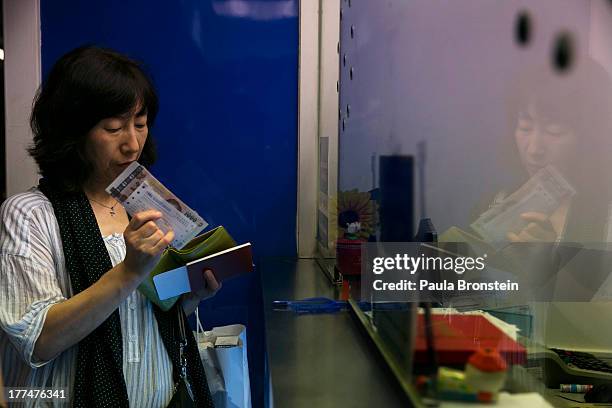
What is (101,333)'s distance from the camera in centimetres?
166

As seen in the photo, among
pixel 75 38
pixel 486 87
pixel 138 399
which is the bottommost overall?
pixel 138 399

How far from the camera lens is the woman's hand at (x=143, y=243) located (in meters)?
1.55

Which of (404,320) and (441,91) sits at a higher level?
(441,91)

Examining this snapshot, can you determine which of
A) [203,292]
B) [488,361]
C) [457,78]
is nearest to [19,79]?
[203,292]

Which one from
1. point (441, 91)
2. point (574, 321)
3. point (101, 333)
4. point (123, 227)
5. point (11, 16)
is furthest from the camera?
point (11, 16)

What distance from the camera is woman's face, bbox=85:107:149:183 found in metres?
1.77

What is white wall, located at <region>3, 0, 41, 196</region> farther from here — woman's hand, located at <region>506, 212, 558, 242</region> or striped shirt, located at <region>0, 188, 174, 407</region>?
woman's hand, located at <region>506, 212, 558, 242</region>

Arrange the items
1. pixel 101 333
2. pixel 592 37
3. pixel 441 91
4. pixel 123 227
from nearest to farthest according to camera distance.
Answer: pixel 592 37, pixel 441 91, pixel 101 333, pixel 123 227

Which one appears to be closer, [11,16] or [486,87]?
[486,87]

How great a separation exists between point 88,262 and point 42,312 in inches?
6.1

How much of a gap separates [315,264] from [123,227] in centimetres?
167

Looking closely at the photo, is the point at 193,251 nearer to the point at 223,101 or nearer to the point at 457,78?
the point at 457,78


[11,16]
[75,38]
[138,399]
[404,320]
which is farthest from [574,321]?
[11,16]

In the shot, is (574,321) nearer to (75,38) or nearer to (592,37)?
(592,37)
